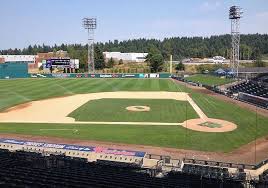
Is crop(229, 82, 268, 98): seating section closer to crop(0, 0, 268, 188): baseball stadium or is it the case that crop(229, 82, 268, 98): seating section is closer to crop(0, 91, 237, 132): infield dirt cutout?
crop(0, 0, 268, 188): baseball stadium

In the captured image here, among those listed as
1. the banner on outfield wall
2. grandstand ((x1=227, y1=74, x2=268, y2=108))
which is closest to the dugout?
grandstand ((x1=227, y1=74, x2=268, y2=108))

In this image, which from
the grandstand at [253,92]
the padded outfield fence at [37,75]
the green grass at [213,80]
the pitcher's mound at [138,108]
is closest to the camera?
the pitcher's mound at [138,108]

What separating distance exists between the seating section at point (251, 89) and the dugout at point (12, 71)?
244 ft

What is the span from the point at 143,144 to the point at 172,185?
17658 millimetres

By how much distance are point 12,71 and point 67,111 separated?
77760 millimetres

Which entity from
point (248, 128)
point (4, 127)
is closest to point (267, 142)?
point (248, 128)

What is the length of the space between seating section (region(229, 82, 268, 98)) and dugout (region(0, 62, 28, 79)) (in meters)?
74.3

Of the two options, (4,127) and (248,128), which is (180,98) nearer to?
(248,128)

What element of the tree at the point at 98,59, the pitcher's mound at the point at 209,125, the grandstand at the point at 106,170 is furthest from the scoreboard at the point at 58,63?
the grandstand at the point at 106,170

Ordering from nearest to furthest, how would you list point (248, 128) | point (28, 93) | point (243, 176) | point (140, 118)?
1. point (243, 176)
2. point (248, 128)
3. point (140, 118)
4. point (28, 93)

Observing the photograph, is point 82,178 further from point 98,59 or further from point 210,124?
point 98,59

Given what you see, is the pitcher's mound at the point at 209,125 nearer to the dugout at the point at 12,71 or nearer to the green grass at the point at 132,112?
the green grass at the point at 132,112

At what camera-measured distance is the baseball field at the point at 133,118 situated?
3712cm

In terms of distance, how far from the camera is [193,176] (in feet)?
67.6
